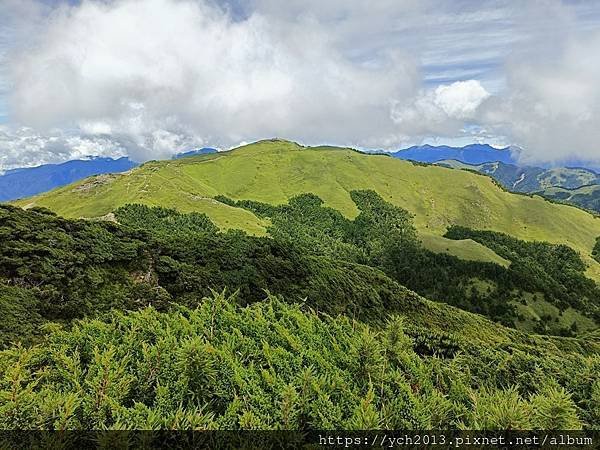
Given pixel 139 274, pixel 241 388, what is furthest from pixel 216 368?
pixel 139 274

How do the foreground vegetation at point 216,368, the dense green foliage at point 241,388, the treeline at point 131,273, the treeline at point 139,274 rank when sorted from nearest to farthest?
the dense green foliage at point 241,388 < the foreground vegetation at point 216,368 < the treeline at point 131,273 < the treeline at point 139,274

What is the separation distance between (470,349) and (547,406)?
38820mm

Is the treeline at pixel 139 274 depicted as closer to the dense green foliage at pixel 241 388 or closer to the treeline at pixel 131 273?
the treeline at pixel 131 273

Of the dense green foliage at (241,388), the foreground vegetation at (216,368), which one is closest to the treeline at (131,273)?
the foreground vegetation at (216,368)

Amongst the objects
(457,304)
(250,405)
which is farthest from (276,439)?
(457,304)

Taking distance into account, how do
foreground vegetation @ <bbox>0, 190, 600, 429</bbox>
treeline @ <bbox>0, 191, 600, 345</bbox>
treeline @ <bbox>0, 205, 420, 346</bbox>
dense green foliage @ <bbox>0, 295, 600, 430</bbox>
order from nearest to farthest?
dense green foliage @ <bbox>0, 295, 600, 430</bbox> → foreground vegetation @ <bbox>0, 190, 600, 429</bbox> → treeline @ <bbox>0, 205, 420, 346</bbox> → treeline @ <bbox>0, 191, 600, 345</bbox>

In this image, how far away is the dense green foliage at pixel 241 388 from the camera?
1340cm

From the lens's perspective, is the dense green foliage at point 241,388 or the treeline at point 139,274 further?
the treeline at point 139,274

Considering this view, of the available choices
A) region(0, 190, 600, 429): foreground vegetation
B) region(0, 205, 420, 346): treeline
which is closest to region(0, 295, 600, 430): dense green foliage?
region(0, 190, 600, 429): foreground vegetation

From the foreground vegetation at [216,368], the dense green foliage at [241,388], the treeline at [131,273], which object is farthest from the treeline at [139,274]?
the dense green foliage at [241,388]

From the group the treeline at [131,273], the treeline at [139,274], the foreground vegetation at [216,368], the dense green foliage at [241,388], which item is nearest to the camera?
the dense green foliage at [241,388]

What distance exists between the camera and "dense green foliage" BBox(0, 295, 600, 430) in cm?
1340

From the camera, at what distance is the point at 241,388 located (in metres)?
15.8

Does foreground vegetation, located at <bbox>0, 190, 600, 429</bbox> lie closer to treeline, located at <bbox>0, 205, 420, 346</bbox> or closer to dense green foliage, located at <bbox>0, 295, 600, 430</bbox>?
dense green foliage, located at <bbox>0, 295, 600, 430</bbox>
